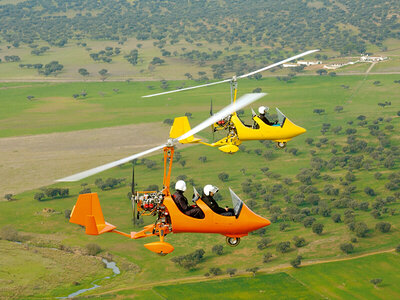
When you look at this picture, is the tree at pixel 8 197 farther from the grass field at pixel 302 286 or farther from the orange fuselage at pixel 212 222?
the orange fuselage at pixel 212 222

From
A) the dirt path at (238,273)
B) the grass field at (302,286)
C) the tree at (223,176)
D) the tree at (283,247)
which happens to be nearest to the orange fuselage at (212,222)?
the grass field at (302,286)

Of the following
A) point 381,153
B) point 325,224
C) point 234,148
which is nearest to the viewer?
point 234,148

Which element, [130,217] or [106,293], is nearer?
[106,293]

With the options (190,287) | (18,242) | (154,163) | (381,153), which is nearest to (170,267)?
(190,287)

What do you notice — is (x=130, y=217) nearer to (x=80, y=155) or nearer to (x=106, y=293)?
(x=106, y=293)

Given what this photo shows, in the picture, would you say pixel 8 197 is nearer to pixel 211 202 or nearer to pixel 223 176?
pixel 223 176

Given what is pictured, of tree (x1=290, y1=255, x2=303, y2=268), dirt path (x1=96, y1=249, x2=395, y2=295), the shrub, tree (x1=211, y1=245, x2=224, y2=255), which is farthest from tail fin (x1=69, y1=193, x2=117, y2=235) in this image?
the shrub
